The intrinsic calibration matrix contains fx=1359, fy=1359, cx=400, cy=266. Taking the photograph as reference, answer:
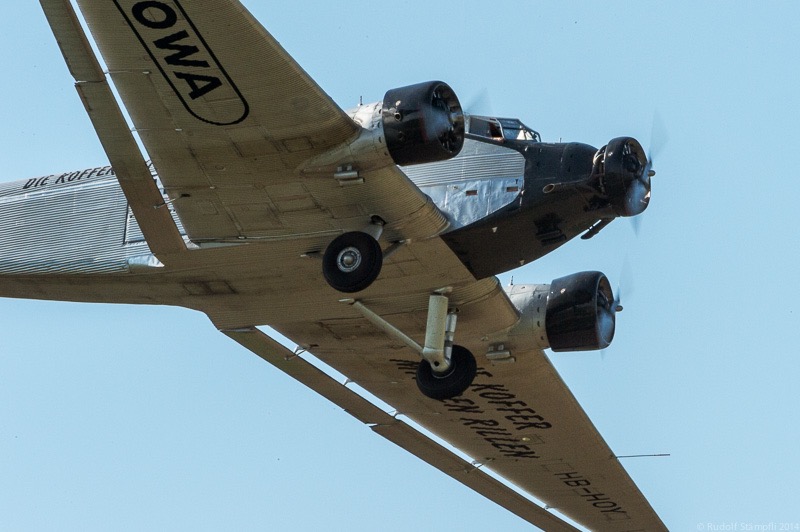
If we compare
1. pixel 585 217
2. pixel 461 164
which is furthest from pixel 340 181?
pixel 585 217

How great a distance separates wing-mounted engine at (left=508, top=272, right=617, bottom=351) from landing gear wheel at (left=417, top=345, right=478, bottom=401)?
1.83 m

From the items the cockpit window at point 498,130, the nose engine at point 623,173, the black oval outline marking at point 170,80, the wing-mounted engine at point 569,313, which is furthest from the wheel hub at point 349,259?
the wing-mounted engine at point 569,313

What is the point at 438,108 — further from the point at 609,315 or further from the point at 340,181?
the point at 609,315

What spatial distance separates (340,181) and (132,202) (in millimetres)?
3355

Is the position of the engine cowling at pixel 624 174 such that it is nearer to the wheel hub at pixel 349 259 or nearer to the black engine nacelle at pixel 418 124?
the black engine nacelle at pixel 418 124

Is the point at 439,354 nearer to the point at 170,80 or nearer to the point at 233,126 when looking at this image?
the point at 233,126

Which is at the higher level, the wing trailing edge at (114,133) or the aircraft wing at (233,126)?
the aircraft wing at (233,126)

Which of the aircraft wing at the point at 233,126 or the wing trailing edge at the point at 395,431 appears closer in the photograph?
the aircraft wing at the point at 233,126

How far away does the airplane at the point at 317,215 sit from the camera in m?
17.8

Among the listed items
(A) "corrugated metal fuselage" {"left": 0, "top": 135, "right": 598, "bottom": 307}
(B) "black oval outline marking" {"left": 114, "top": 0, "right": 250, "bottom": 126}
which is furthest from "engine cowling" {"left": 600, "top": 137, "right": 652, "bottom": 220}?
(B) "black oval outline marking" {"left": 114, "top": 0, "right": 250, "bottom": 126}

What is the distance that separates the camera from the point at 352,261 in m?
19.0

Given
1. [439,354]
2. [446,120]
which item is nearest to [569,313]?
[439,354]

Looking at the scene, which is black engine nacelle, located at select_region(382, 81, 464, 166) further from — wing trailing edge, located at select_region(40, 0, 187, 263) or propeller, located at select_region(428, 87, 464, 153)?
wing trailing edge, located at select_region(40, 0, 187, 263)

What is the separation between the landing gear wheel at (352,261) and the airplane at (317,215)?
1.0 inches
